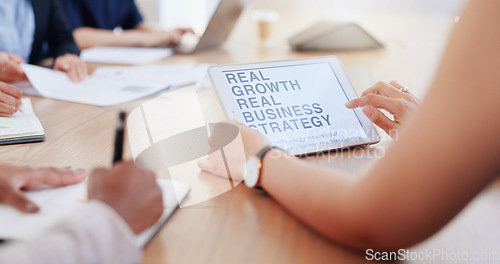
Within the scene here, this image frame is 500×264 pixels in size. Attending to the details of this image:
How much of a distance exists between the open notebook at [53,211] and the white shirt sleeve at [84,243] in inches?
1.0

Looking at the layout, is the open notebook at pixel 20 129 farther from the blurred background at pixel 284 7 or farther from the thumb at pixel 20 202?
the blurred background at pixel 284 7

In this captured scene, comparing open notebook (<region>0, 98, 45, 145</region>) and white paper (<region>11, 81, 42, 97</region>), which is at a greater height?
open notebook (<region>0, 98, 45, 145</region>)

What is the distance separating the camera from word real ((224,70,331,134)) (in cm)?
73

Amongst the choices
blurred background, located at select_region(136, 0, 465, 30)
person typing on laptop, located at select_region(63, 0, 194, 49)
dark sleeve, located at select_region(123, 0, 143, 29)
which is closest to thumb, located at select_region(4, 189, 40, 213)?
person typing on laptop, located at select_region(63, 0, 194, 49)

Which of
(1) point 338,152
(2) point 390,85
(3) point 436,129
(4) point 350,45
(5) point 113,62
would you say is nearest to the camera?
(3) point 436,129

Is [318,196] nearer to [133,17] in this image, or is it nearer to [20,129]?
[20,129]

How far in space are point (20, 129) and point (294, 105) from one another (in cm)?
52

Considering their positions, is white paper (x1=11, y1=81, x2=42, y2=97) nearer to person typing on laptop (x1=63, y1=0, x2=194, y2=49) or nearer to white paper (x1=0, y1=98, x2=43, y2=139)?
white paper (x1=0, y1=98, x2=43, y2=139)

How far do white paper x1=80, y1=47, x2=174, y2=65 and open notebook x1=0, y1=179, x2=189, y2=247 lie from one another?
951 millimetres

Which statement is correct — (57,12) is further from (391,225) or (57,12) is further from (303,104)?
(391,225)

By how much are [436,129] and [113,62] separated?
1264 millimetres

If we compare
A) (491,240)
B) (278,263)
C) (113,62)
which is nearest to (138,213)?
(278,263)

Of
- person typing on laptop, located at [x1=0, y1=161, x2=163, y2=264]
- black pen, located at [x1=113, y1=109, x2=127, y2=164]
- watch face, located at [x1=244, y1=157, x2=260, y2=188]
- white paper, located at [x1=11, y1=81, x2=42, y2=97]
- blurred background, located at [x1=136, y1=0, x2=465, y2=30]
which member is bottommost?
blurred background, located at [x1=136, y1=0, x2=465, y2=30]

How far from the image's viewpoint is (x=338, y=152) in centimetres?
75
